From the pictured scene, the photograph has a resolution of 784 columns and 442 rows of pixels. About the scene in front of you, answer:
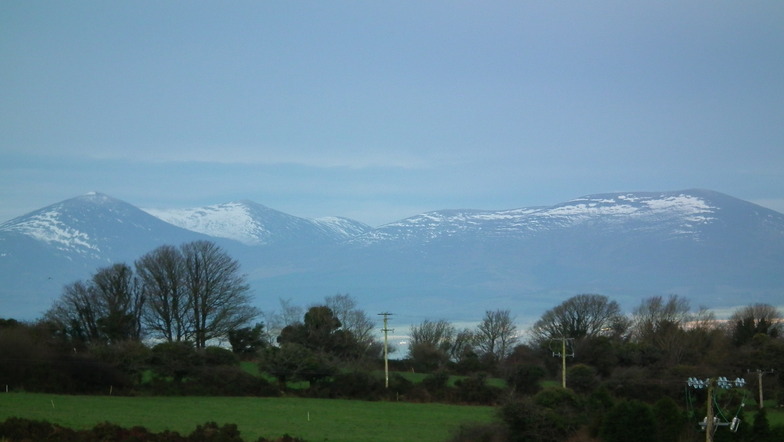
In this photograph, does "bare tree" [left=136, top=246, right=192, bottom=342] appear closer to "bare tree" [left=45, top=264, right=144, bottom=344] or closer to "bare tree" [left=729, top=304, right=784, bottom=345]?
"bare tree" [left=45, top=264, right=144, bottom=344]

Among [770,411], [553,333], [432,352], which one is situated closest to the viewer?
[770,411]

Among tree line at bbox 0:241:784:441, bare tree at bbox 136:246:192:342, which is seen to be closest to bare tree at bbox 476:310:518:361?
tree line at bbox 0:241:784:441

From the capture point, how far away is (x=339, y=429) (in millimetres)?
45750

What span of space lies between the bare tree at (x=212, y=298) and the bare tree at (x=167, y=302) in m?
0.80

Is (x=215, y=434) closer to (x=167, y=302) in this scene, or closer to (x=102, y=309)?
(x=167, y=302)

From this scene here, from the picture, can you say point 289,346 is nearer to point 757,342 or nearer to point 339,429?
point 339,429

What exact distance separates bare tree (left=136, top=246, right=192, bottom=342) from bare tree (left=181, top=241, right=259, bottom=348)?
80 cm

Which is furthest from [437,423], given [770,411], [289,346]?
[770,411]

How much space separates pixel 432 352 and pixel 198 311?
2405cm

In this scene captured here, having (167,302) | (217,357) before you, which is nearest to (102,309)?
(167,302)

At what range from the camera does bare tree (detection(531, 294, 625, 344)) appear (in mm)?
99875

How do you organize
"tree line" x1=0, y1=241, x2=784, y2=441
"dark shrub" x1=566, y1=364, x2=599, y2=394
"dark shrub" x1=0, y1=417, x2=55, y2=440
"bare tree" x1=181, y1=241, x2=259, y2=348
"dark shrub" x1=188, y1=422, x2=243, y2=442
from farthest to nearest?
"bare tree" x1=181, y1=241, x2=259, y2=348
"dark shrub" x1=566, y1=364, x2=599, y2=394
"tree line" x1=0, y1=241, x2=784, y2=441
"dark shrub" x1=188, y1=422, x2=243, y2=442
"dark shrub" x1=0, y1=417, x2=55, y2=440

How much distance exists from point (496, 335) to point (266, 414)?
208 ft

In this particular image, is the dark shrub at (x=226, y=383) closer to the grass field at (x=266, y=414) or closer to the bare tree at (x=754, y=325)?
the grass field at (x=266, y=414)
